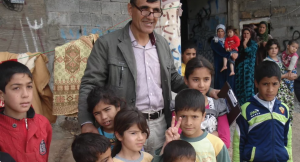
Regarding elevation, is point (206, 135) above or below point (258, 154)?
above

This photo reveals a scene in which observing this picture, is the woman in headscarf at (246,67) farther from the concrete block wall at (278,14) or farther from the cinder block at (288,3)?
the cinder block at (288,3)

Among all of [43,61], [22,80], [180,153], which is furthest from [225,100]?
[43,61]

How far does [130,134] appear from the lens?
72.6 inches

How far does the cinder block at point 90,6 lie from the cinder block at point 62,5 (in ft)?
0.27

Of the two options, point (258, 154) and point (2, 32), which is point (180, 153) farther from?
point (2, 32)

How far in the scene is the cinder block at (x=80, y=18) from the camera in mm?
4512

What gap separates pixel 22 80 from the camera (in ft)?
6.19

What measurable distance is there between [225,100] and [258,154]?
1.81ft

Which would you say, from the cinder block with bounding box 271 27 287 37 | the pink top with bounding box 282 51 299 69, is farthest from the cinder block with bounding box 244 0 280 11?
the pink top with bounding box 282 51 299 69

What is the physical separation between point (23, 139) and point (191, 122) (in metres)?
1.17

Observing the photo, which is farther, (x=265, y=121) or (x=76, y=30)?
(x=76, y=30)

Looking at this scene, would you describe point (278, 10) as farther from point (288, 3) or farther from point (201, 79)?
point (201, 79)

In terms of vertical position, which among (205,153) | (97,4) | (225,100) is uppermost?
(97,4)

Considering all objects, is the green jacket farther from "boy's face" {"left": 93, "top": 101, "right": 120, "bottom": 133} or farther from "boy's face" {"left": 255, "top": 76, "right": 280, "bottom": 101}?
"boy's face" {"left": 255, "top": 76, "right": 280, "bottom": 101}
